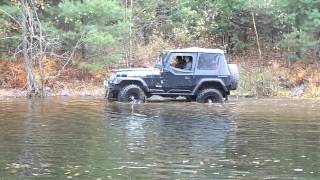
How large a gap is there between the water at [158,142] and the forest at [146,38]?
20.7 ft

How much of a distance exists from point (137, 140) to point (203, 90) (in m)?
10.1

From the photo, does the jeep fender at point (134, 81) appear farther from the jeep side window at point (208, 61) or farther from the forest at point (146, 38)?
the forest at point (146, 38)

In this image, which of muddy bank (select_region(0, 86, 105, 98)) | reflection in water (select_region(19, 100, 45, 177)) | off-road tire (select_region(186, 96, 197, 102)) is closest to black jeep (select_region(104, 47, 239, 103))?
off-road tire (select_region(186, 96, 197, 102))

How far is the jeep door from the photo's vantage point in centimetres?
2136

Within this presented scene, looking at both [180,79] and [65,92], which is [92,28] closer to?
[65,92]

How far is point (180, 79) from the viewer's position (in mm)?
21406

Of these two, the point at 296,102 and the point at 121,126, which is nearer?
the point at 121,126

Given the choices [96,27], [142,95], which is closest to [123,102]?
[142,95]

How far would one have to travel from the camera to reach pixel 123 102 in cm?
2111

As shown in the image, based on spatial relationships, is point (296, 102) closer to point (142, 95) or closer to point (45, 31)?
point (142, 95)

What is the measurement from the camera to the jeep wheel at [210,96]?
70.6 feet

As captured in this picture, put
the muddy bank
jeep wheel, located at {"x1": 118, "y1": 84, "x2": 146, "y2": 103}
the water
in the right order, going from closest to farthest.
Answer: the water
jeep wheel, located at {"x1": 118, "y1": 84, "x2": 146, "y2": 103}
the muddy bank

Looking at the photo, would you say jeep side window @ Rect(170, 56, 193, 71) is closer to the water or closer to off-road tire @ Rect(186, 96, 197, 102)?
off-road tire @ Rect(186, 96, 197, 102)

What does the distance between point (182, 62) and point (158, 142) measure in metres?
10.3
